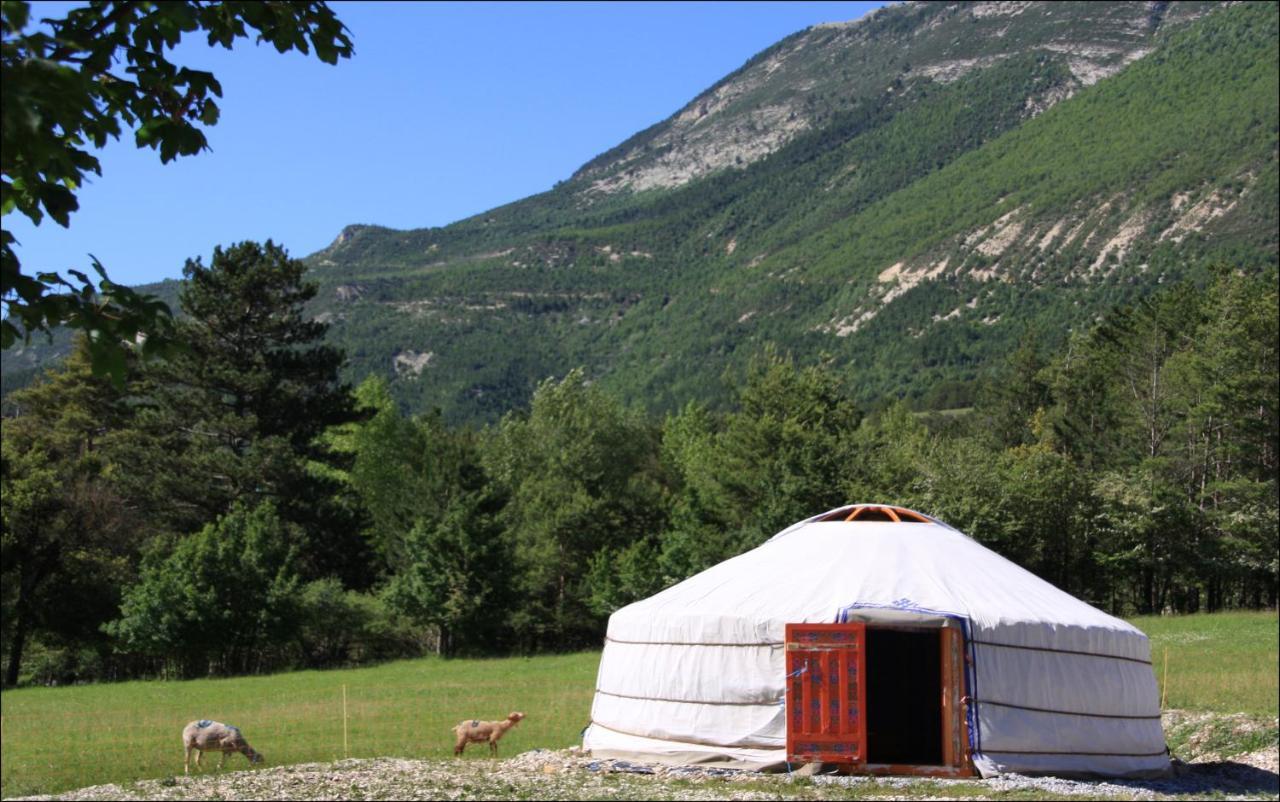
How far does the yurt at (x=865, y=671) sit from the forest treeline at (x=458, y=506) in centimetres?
2148

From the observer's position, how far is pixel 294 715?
20.5m

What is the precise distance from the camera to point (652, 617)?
12.6 meters

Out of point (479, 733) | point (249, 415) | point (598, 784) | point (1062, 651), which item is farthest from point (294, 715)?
point (249, 415)

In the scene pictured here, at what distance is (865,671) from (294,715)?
37.9 ft

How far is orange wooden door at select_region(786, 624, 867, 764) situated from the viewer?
36.7 feet

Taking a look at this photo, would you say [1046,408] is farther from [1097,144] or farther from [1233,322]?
[1097,144]

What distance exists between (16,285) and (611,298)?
184609 mm

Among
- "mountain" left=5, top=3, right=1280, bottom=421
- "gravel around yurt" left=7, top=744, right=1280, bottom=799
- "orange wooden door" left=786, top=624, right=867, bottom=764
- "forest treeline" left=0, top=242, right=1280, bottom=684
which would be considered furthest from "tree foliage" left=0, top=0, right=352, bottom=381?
"mountain" left=5, top=3, right=1280, bottom=421

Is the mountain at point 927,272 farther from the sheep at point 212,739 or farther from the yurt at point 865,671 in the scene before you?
the sheep at point 212,739

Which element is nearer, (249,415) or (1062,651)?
(1062,651)

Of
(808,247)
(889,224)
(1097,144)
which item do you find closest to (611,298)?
(808,247)

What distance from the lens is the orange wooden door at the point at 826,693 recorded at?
1120 cm

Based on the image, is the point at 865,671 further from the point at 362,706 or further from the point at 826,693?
the point at 362,706

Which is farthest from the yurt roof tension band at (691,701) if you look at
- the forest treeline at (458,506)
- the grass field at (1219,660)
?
the forest treeline at (458,506)
